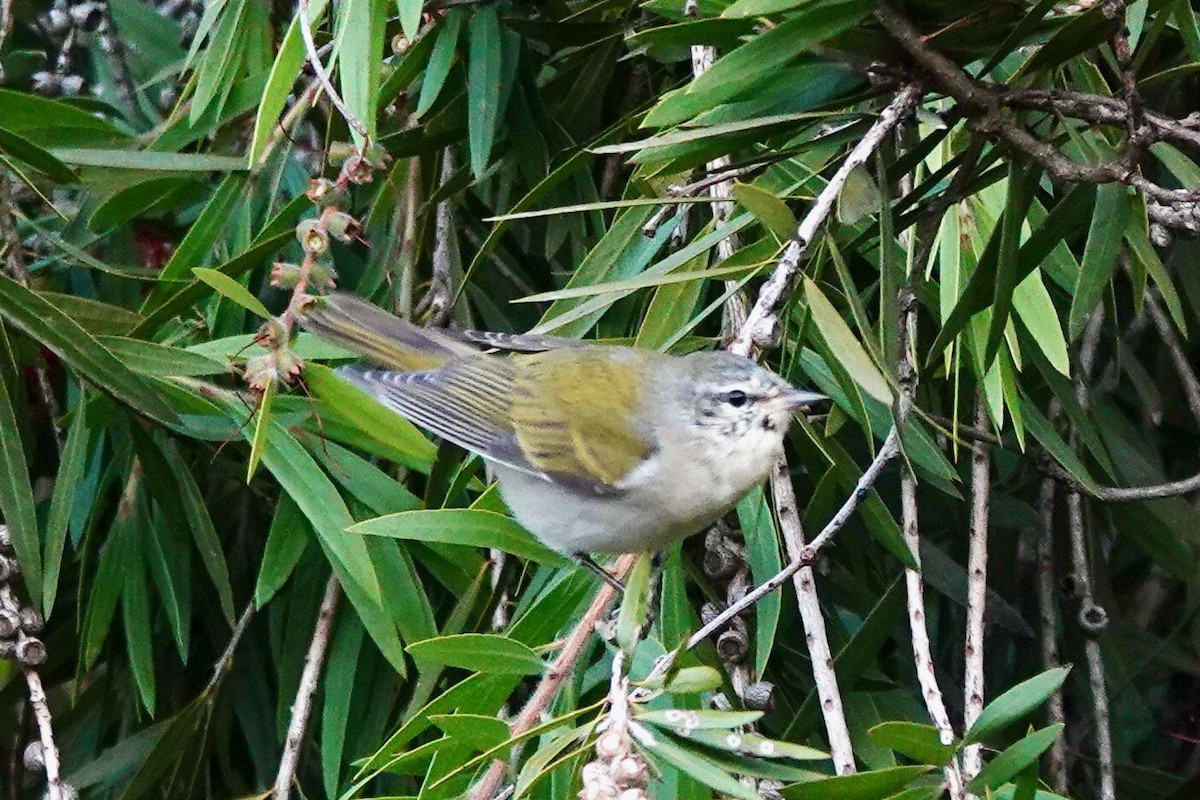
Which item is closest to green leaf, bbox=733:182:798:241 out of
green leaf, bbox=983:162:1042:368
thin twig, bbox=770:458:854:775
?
green leaf, bbox=983:162:1042:368

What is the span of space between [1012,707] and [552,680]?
566 mm

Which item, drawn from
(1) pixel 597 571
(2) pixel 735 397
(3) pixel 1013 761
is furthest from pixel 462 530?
(3) pixel 1013 761

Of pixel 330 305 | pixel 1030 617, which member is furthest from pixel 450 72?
pixel 1030 617

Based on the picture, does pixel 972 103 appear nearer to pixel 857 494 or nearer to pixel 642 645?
pixel 857 494

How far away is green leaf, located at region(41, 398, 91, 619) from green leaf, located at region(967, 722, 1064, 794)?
130 cm

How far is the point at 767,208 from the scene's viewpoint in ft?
4.95

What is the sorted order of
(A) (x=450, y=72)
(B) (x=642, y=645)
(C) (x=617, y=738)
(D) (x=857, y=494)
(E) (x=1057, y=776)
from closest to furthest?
(C) (x=617, y=738) < (D) (x=857, y=494) < (B) (x=642, y=645) < (E) (x=1057, y=776) < (A) (x=450, y=72)

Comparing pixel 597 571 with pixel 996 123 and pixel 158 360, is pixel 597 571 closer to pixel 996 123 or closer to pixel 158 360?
pixel 158 360

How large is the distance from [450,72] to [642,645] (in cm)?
115

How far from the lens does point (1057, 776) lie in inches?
89.3

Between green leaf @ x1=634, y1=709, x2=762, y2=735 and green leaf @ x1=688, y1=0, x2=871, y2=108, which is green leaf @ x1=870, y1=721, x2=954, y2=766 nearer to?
green leaf @ x1=634, y1=709, x2=762, y2=735

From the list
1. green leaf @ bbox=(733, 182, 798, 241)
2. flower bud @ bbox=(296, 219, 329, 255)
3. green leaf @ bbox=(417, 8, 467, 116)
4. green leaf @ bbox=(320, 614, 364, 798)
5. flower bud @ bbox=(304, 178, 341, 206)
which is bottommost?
green leaf @ bbox=(320, 614, 364, 798)

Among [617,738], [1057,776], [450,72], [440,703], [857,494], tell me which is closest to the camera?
[617,738]

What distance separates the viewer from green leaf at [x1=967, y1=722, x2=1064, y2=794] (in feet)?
4.36
